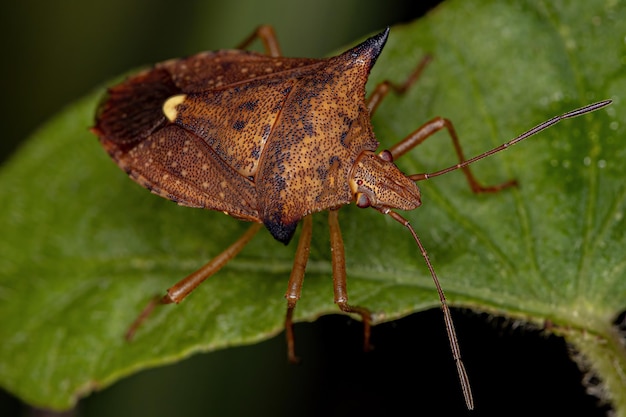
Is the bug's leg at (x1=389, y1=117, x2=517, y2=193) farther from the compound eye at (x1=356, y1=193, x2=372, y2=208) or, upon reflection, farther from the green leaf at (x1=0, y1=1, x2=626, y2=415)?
the compound eye at (x1=356, y1=193, x2=372, y2=208)

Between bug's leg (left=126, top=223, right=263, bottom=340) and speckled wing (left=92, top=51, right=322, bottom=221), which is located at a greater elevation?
speckled wing (left=92, top=51, right=322, bottom=221)

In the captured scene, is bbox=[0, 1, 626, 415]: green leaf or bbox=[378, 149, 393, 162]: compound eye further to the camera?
bbox=[378, 149, 393, 162]: compound eye

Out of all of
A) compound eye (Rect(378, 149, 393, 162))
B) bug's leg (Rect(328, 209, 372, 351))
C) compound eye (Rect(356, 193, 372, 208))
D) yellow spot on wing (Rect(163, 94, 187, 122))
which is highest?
yellow spot on wing (Rect(163, 94, 187, 122))

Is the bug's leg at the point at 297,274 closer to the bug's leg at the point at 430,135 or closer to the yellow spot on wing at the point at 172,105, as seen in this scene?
the bug's leg at the point at 430,135

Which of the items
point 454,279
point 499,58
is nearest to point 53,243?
point 454,279

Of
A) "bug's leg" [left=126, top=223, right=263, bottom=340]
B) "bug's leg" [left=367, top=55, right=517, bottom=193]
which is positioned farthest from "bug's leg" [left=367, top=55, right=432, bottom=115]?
"bug's leg" [left=126, top=223, right=263, bottom=340]

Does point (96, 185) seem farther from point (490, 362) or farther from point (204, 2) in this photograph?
point (490, 362)
